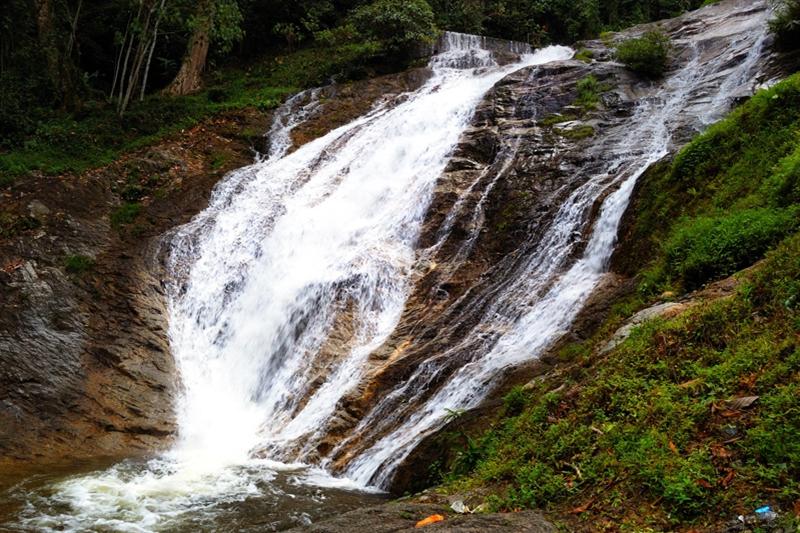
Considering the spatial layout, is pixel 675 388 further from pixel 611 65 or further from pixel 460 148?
pixel 611 65

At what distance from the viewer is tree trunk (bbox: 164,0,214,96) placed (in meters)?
23.2

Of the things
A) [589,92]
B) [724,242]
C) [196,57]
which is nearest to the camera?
[724,242]

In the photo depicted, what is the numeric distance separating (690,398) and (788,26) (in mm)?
11834

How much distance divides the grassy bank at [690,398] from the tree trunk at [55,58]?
20116 millimetres

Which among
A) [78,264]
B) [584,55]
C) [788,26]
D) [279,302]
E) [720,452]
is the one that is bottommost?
[279,302]

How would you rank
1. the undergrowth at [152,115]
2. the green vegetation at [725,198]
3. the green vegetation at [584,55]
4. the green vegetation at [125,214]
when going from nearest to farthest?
the green vegetation at [725,198], the green vegetation at [125,214], the undergrowth at [152,115], the green vegetation at [584,55]

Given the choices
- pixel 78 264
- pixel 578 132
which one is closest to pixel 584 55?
pixel 578 132

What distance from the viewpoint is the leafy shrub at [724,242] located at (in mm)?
6816

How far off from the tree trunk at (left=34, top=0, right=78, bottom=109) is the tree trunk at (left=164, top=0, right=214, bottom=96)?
344cm

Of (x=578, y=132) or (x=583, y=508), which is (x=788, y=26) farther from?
(x=583, y=508)

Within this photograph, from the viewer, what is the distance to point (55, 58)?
21.0 m

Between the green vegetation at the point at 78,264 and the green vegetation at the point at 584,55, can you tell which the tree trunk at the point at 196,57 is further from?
the green vegetation at the point at 584,55

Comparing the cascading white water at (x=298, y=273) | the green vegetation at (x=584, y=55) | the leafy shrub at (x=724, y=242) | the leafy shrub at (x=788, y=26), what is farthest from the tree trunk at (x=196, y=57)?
the leafy shrub at (x=724, y=242)

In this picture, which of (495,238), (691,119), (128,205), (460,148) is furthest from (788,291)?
(128,205)
